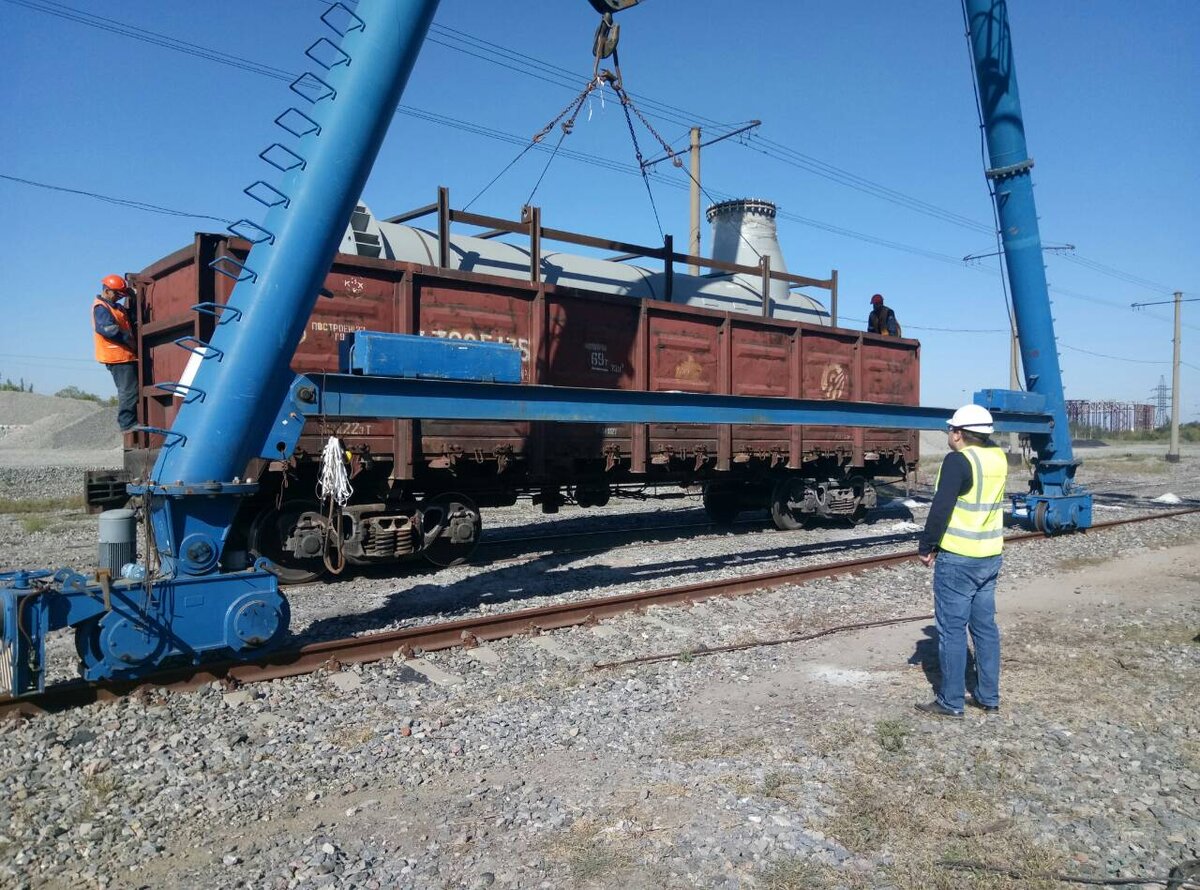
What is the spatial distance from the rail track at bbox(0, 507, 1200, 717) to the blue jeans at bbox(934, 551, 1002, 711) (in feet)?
9.76

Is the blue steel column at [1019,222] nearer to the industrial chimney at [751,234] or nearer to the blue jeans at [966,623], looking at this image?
the industrial chimney at [751,234]

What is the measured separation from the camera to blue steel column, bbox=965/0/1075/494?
11.4 metres

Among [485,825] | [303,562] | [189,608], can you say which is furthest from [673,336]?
[485,825]

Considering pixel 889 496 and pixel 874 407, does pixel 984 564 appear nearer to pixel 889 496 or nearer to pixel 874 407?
Answer: pixel 874 407

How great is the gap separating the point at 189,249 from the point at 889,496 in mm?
16745

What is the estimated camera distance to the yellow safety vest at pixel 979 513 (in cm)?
487

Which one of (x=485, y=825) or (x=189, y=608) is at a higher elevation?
(x=189, y=608)

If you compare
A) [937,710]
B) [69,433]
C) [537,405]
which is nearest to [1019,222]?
[537,405]

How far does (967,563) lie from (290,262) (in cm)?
448

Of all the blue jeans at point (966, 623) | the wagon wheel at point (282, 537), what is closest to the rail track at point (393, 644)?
the wagon wheel at point (282, 537)

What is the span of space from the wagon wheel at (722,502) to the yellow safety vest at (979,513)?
8.17 metres

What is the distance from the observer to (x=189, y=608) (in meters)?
4.90

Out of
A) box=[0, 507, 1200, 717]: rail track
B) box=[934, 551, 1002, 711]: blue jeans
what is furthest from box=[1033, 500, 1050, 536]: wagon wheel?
box=[934, 551, 1002, 711]: blue jeans

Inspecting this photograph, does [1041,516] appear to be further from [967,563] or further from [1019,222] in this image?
[967,563]
